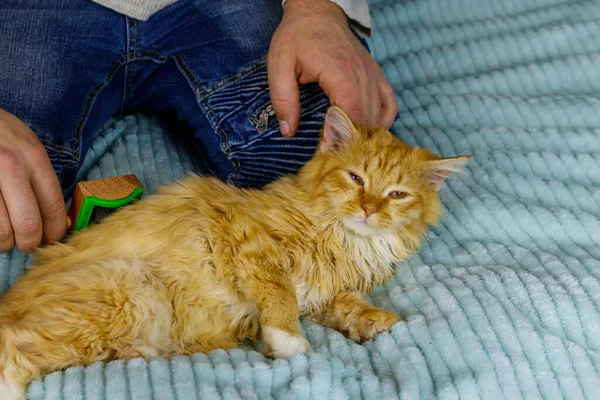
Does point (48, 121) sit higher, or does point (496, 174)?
point (48, 121)

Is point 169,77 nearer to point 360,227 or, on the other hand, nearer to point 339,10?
point 339,10

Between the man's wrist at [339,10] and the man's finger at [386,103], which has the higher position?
the man's wrist at [339,10]

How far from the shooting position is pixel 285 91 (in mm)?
1715

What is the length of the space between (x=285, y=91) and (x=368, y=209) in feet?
1.40

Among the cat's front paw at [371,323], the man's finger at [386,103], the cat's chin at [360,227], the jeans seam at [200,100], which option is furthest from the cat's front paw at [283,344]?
the man's finger at [386,103]

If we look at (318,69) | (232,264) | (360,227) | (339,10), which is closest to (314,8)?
(339,10)

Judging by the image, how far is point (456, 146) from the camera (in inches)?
82.0

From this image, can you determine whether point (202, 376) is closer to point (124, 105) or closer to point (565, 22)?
point (124, 105)

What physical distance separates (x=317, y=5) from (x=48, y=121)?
0.89 metres

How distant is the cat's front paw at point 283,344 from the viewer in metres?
1.35

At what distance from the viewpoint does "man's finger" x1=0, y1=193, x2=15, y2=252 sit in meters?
1.48

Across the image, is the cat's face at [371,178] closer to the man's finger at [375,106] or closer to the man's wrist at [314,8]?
the man's finger at [375,106]

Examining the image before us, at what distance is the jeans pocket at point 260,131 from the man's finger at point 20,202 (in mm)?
601

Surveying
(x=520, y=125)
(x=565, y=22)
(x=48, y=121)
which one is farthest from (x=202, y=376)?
(x=565, y=22)
